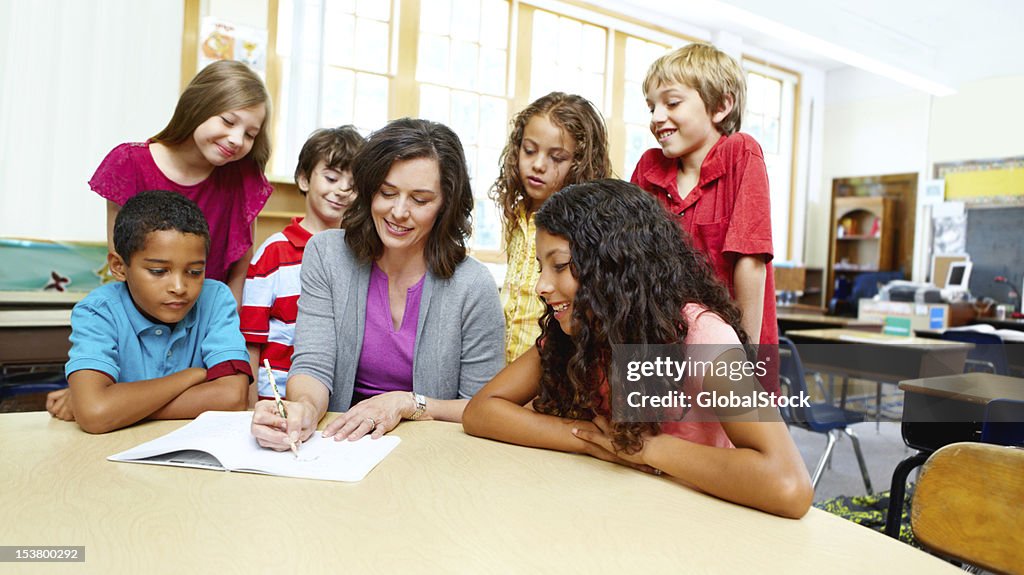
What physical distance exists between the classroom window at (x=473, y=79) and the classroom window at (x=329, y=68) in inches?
17.4

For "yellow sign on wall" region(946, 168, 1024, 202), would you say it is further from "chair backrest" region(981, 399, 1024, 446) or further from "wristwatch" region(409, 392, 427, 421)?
"wristwatch" region(409, 392, 427, 421)

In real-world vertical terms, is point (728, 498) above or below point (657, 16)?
below

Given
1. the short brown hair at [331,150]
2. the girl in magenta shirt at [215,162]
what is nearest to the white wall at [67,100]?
the short brown hair at [331,150]

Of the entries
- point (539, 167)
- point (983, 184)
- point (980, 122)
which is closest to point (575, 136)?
point (539, 167)

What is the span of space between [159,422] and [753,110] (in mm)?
9496

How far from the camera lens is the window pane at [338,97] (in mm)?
6129

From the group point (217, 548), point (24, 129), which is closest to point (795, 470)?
point (217, 548)

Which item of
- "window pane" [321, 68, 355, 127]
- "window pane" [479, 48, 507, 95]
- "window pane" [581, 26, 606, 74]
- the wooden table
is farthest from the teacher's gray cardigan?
"window pane" [581, 26, 606, 74]

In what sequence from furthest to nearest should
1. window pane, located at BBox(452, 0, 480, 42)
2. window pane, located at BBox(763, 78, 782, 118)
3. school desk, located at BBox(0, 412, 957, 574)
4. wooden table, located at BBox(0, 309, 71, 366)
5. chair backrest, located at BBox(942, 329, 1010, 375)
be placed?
window pane, located at BBox(763, 78, 782, 118)
window pane, located at BBox(452, 0, 480, 42)
chair backrest, located at BBox(942, 329, 1010, 375)
wooden table, located at BBox(0, 309, 71, 366)
school desk, located at BBox(0, 412, 957, 574)

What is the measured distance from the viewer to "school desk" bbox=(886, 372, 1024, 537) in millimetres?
2178

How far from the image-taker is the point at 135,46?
509 cm

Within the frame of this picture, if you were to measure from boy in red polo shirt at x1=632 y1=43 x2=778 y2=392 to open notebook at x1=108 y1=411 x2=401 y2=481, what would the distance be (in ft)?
2.96

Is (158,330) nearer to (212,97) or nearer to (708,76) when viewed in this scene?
(212,97)

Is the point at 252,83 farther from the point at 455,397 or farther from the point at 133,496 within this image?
the point at 133,496
